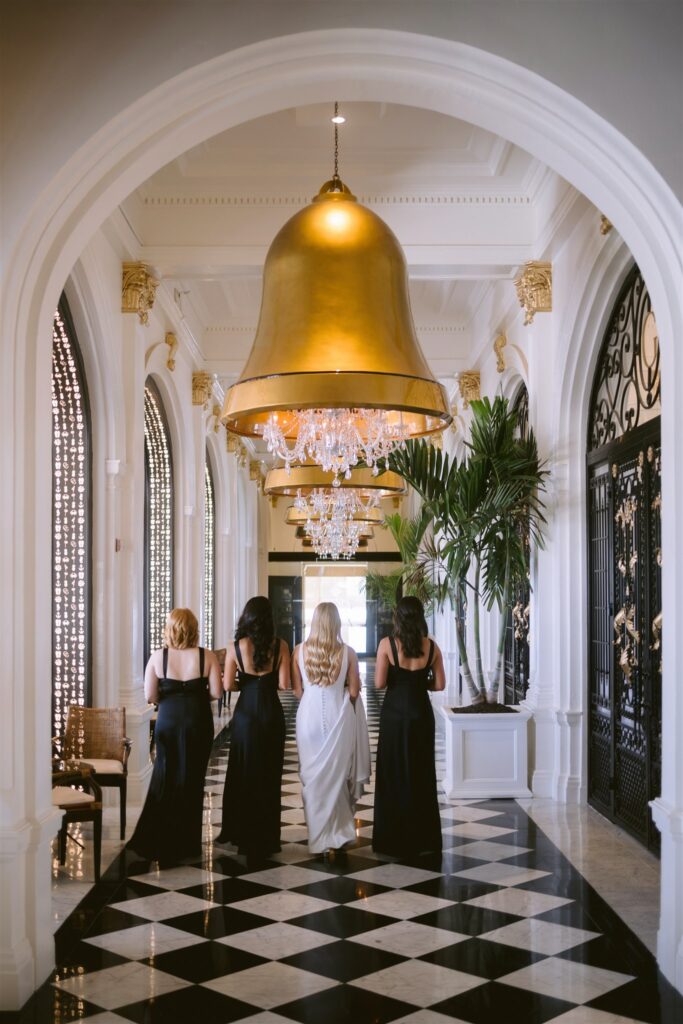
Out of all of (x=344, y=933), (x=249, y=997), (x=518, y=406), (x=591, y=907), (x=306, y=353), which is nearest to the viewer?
(x=306, y=353)

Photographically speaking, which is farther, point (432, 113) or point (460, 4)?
point (432, 113)

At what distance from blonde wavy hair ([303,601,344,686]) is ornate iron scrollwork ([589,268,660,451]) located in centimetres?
270

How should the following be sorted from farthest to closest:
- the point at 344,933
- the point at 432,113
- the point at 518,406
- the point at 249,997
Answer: the point at 518,406
the point at 432,113
the point at 344,933
the point at 249,997

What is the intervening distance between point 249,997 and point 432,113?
665 cm

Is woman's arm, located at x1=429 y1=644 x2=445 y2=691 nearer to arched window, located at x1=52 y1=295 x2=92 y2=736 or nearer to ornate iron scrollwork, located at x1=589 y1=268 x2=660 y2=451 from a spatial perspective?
ornate iron scrollwork, located at x1=589 y1=268 x2=660 y2=451

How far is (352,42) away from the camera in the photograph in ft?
15.7

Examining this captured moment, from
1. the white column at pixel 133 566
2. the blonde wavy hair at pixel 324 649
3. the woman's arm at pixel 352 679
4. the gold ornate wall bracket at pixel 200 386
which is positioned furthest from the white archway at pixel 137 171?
the gold ornate wall bracket at pixel 200 386

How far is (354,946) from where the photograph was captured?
5.35 meters

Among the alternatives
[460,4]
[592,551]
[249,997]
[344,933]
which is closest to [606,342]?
[592,551]

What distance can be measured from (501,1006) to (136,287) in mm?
7036

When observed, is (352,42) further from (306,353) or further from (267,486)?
(267,486)

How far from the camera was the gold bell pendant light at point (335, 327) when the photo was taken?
12.0ft

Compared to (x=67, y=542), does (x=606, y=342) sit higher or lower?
higher

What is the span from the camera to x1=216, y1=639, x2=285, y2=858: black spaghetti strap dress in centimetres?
721
